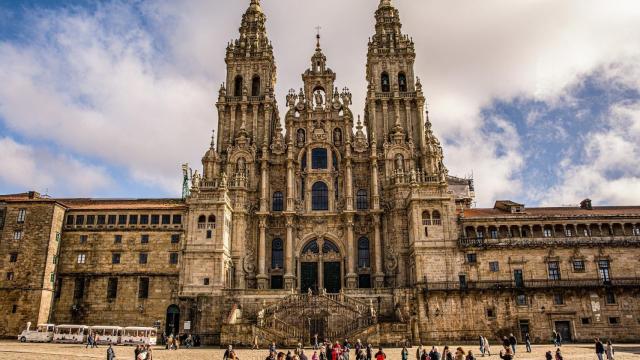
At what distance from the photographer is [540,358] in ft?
107

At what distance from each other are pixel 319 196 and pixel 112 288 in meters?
22.6

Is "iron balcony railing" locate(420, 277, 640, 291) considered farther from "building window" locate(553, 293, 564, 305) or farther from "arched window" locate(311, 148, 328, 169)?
"arched window" locate(311, 148, 328, 169)

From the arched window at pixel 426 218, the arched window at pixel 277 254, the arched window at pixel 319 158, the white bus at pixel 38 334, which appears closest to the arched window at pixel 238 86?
the arched window at pixel 319 158

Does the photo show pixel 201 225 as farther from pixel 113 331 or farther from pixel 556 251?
pixel 556 251

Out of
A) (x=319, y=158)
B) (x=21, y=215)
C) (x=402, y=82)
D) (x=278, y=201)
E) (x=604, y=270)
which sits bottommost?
(x=604, y=270)

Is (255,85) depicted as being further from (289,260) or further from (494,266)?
(494,266)

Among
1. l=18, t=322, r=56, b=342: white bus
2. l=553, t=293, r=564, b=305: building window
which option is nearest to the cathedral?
l=553, t=293, r=564, b=305: building window

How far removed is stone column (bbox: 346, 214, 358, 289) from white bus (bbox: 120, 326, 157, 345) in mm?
18785

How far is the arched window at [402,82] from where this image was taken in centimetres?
6166

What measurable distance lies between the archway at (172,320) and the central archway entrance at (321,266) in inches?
489

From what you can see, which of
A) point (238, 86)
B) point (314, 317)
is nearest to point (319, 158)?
point (238, 86)

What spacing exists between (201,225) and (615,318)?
1511 inches

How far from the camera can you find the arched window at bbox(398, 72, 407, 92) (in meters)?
61.7

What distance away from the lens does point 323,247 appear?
5553 cm
